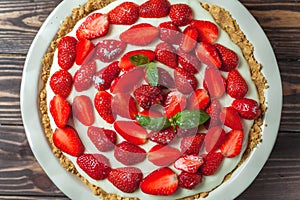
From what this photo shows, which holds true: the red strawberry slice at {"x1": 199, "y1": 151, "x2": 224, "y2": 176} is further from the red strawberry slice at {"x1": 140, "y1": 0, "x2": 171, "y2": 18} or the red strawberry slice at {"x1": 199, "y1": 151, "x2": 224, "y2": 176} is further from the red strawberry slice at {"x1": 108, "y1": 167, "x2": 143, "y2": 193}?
the red strawberry slice at {"x1": 140, "y1": 0, "x2": 171, "y2": 18}

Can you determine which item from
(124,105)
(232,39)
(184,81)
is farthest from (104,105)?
(232,39)

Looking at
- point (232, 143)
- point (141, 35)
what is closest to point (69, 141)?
point (141, 35)

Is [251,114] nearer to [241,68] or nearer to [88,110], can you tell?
[241,68]

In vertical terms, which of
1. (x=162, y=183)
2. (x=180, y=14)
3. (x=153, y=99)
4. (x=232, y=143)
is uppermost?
(x=180, y=14)

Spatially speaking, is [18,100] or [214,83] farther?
[18,100]

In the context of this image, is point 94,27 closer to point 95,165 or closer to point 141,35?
point 141,35

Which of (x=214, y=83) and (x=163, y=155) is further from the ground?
(x=214, y=83)

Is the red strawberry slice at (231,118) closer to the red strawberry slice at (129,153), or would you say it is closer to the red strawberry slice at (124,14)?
the red strawberry slice at (129,153)
